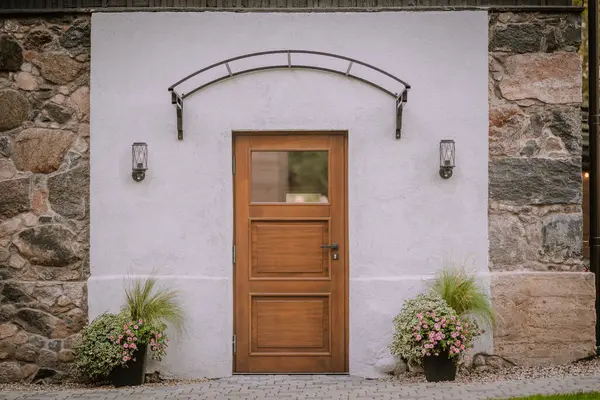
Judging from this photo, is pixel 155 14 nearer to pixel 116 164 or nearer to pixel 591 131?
pixel 116 164

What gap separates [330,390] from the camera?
253 inches

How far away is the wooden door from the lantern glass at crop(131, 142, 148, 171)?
0.86 meters

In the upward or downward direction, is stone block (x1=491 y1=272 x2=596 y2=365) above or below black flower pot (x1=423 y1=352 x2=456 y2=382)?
above

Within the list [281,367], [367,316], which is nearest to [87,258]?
[281,367]

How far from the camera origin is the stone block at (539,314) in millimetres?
7008

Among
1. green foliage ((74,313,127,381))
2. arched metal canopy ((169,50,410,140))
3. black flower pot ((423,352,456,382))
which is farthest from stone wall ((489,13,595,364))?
green foliage ((74,313,127,381))

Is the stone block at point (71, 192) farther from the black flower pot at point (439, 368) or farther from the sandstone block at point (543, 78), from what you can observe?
the sandstone block at point (543, 78)

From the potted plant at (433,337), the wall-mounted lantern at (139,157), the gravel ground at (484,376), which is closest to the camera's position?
the potted plant at (433,337)

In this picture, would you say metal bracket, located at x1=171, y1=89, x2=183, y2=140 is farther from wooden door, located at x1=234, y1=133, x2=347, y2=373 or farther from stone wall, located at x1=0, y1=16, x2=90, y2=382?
stone wall, located at x1=0, y1=16, x2=90, y2=382

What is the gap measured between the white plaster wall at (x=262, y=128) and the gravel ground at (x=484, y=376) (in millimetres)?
434

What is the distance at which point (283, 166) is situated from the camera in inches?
281

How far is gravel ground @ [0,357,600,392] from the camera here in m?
6.71

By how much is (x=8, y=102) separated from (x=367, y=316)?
3915 mm

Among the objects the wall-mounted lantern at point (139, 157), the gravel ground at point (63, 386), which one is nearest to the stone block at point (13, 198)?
the wall-mounted lantern at point (139, 157)
